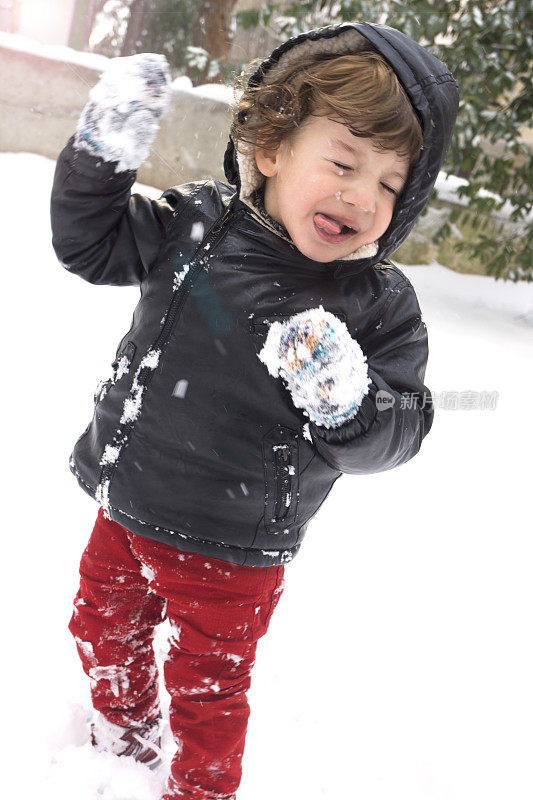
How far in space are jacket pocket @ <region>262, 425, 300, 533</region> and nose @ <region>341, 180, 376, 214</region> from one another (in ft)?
1.13

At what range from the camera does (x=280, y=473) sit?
41.1 inches

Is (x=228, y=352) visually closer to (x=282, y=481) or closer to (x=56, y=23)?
(x=282, y=481)

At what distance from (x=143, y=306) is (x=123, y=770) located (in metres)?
0.90

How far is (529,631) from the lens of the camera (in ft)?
Result: 6.37

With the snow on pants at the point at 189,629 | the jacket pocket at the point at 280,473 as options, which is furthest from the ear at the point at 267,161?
the snow on pants at the point at 189,629

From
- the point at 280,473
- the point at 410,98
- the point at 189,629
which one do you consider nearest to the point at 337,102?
the point at 410,98

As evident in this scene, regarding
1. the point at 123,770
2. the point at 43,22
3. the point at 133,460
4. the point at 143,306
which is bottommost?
the point at 123,770

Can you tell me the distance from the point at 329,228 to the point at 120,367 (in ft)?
1.35

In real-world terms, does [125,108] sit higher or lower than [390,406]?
higher

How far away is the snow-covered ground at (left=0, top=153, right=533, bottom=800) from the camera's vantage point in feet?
4.57

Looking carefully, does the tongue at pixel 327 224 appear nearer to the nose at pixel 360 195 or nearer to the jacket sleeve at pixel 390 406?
the nose at pixel 360 195

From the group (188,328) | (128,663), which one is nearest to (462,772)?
(128,663)

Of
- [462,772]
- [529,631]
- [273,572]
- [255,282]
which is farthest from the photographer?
[529,631]

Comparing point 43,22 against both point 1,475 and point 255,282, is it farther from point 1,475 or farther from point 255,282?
point 255,282
